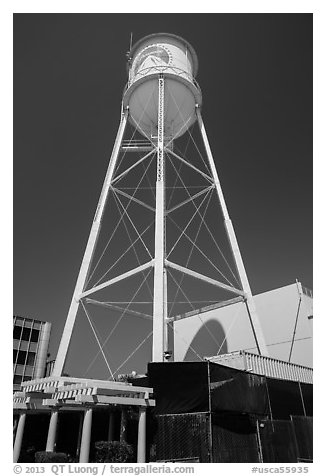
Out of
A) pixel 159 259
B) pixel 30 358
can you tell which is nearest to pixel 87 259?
pixel 159 259

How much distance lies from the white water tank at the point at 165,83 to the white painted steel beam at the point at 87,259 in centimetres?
117

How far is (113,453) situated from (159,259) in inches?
259

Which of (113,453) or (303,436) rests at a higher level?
(303,436)

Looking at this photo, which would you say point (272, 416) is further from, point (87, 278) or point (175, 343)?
point (175, 343)

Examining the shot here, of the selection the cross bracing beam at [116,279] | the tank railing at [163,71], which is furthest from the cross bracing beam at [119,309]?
the tank railing at [163,71]

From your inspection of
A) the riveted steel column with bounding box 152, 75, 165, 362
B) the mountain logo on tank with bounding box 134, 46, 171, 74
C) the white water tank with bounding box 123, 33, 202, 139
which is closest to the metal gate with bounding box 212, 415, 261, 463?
→ the riveted steel column with bounding box 152, 75, 165, 362

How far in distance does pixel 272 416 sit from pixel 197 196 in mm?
10269

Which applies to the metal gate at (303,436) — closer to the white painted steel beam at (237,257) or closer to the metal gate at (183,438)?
the white painted steel beam at (237,257)

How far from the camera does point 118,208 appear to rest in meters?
18.8

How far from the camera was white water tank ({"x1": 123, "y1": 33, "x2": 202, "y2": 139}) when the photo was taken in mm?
18422

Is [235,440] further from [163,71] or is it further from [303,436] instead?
[163,71]

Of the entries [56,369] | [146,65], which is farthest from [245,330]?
[146,65]

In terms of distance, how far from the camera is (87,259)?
51.8 ft

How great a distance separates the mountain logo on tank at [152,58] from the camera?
1875 centimetres
